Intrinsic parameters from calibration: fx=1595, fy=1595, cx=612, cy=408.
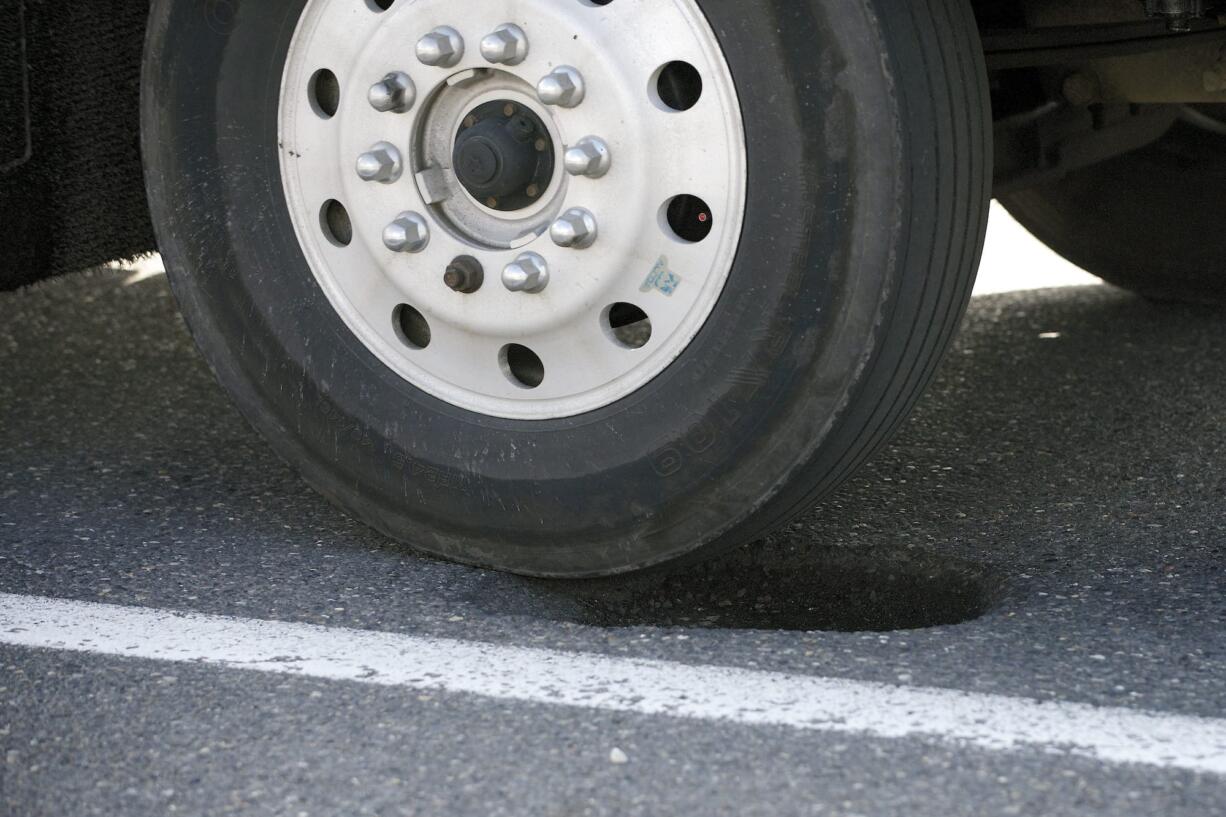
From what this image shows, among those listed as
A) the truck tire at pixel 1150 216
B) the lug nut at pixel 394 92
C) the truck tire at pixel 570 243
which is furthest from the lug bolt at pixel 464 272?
the truck tire at pixel 1150 216

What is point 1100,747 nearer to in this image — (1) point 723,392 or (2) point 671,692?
(2) point 671,692

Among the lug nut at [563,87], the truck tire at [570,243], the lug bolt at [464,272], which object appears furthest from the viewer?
the lug bolt at [464,272]

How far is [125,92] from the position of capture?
8.35 ft

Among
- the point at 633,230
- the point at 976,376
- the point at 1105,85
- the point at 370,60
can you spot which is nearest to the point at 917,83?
the point at 633,230

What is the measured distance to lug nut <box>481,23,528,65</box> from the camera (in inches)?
80.8

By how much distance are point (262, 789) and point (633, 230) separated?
0.83 m

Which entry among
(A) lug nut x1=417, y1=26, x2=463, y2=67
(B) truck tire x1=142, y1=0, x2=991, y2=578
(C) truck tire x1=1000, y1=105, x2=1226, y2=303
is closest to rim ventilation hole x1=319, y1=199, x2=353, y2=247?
(B) truck tire x1=142, y1=0, x2=991, y2=578

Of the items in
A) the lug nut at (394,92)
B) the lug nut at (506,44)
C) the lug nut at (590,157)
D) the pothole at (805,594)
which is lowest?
the pothole at (805,594)

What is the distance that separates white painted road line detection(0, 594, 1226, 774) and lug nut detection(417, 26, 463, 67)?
0.76 metres

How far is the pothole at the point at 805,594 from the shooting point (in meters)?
2.30

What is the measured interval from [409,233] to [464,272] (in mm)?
99

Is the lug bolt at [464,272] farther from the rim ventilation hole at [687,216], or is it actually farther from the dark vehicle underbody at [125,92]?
the dark vehicle underbody at [125,92]

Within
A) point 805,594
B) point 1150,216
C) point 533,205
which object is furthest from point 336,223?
point 1150,216

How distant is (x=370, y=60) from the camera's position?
2139 millimetres
